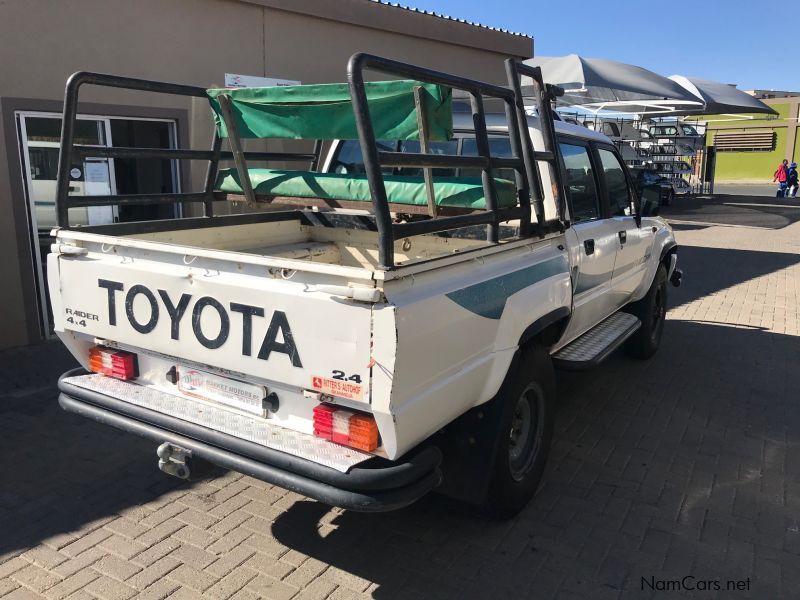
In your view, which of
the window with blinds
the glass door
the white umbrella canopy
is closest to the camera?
the glass door

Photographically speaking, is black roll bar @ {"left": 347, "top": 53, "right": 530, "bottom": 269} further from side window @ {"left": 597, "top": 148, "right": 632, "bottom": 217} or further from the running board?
side window @ {"left": 597, "top": 148, "right": 632, "bottom": 217}

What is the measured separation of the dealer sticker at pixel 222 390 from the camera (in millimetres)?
2875

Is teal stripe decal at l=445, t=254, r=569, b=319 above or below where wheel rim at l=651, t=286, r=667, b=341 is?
above

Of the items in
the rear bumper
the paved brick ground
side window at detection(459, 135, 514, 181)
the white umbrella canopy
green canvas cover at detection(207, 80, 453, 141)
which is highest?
the white umbrella canopy

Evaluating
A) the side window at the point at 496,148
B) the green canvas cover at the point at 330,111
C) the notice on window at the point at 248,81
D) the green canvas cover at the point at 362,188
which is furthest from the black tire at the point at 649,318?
the notice on window at the point at 248,81

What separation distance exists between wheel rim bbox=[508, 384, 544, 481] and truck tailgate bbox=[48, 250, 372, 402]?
1298 millimetres

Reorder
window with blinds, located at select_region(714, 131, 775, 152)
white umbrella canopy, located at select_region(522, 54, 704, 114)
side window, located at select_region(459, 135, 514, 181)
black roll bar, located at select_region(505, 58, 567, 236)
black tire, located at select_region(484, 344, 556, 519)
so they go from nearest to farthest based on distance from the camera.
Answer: black tire, located at select_region(484, 344, 556, 519), black roll bar, located at select_region(505, 58, 567, 236), side window, located at select_region(459, 135, 514, 181), white umbrella canopy, located at select_region(522, 54, 704, 114), window with blinds, located at select_region(714, 131, 775, 152)

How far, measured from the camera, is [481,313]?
9.46ft

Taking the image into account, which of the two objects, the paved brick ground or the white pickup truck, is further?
the paved brick ground

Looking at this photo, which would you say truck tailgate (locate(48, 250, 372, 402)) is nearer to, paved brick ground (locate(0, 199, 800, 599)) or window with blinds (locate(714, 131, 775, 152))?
paved brick ground (locate(0, 199, 800, 599))

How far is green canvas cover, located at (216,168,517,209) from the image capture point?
339 centimetres

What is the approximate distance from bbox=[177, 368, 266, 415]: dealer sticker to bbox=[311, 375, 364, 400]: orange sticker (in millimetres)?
371

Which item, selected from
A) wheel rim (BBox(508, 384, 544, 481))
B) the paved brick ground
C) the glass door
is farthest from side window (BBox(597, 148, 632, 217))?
the glass door

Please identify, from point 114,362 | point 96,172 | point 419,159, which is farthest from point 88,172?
point 419,159
